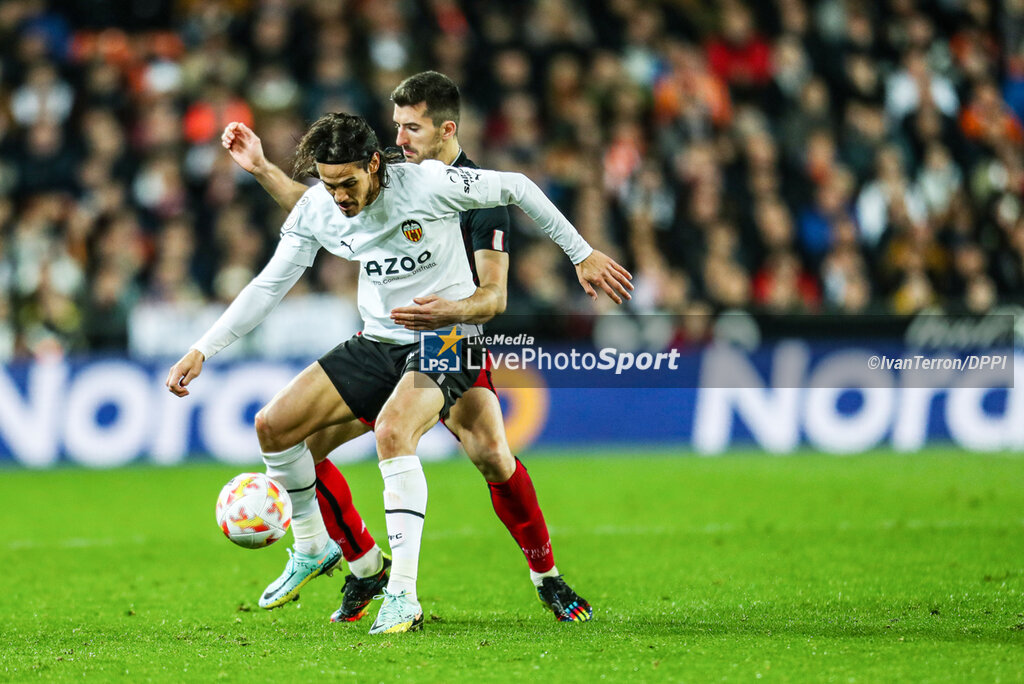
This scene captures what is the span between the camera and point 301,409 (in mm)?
5801

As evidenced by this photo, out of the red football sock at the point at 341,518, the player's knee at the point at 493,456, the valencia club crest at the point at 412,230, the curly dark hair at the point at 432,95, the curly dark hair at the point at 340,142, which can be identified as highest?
the curly dark hair at the point at 432,95

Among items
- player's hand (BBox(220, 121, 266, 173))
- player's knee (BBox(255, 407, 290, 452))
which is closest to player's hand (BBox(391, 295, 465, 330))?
player's knee (BBox(255, 407, 290, 452))

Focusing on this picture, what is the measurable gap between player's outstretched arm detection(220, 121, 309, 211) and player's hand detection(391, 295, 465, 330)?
1231 millimetres

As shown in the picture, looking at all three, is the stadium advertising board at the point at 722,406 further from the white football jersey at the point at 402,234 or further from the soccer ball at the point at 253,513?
the white football jersey at the point at 402,234

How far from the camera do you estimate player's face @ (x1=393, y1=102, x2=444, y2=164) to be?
6.14 meters

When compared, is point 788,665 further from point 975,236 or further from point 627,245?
point 975,236

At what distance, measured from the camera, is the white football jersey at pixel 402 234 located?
5676 mm

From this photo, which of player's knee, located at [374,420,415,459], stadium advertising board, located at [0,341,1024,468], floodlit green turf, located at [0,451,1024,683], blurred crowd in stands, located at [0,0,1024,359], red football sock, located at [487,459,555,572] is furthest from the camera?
blurred crowd in stands, located at [0,0,1024,359]

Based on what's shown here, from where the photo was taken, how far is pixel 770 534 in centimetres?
849

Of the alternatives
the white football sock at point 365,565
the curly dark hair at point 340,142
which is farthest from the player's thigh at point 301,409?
the curly dark hair at point 340,142

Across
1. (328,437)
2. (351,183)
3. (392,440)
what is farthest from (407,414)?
(351,183)

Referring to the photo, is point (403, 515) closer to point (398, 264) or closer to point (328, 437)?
point (328, 437)

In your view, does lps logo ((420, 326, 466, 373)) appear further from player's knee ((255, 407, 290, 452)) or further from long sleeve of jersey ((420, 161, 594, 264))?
player's knee ((255, 407, 290, 452))

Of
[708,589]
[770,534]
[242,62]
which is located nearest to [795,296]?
[770,534]
